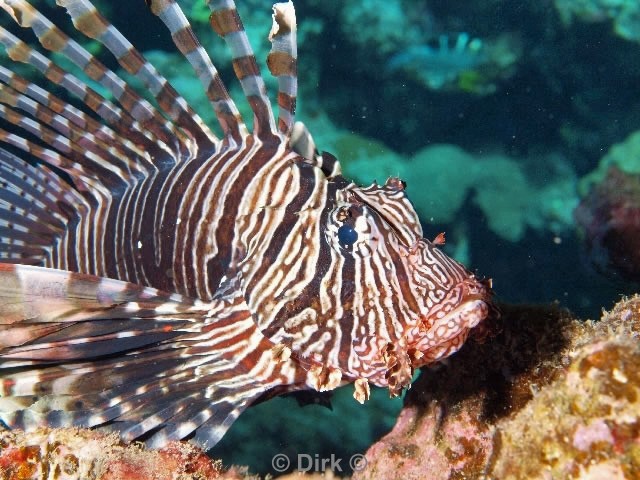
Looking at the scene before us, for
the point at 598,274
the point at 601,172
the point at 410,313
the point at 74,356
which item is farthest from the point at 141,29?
the point at 598,274

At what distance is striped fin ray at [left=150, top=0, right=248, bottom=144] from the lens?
2.87 m

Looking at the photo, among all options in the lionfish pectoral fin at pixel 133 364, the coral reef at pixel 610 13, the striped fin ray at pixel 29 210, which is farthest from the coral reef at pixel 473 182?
the lionfish pectoral fin at pixel 133 364

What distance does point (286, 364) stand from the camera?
9.48 ft

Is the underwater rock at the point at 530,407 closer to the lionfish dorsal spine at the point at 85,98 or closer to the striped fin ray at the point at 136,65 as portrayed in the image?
the striped fin ray at the point at 136,65

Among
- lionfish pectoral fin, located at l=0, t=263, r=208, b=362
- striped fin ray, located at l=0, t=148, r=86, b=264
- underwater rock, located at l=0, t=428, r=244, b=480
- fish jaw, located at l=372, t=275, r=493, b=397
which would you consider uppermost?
striped fin ray, located at l=0, t=148, r=86, b=264

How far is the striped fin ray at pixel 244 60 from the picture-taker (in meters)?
2.73

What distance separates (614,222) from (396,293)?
705 centimetres

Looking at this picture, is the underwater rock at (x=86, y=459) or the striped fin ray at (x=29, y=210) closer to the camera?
the underwater rock at (x=86, y=459)

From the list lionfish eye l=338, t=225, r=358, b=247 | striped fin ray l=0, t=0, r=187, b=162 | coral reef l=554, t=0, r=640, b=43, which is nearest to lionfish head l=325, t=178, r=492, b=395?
lionfish eye l=338, t=225, r=358, b=247

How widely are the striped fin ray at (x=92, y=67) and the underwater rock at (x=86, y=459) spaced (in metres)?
1.93

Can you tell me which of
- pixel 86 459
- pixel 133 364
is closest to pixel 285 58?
pixel 133 364

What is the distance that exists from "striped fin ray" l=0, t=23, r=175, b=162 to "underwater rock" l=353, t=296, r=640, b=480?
8.56 ft

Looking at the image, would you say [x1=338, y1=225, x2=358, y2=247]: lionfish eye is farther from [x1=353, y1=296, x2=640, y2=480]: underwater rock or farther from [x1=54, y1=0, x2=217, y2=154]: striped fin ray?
[x1=54, y1=0, x2=217, y2=154]: striped fin ray

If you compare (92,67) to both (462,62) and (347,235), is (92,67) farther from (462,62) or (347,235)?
(462,62)
